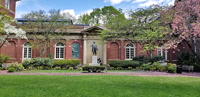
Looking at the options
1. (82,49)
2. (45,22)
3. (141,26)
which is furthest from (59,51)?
(141,26)

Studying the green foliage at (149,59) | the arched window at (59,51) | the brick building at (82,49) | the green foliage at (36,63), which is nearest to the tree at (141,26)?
the green foliage at (149,59)

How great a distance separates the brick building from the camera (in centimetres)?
2469

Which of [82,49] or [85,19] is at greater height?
[85,19]

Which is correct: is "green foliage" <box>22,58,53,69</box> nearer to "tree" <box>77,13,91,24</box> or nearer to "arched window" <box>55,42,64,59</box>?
"arched window" <box>55,42,64,59</box>

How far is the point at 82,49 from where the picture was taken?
82.9ft

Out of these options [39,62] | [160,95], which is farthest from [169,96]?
[39,62]

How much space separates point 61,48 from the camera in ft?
83.4

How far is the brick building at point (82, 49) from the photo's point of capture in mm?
24688

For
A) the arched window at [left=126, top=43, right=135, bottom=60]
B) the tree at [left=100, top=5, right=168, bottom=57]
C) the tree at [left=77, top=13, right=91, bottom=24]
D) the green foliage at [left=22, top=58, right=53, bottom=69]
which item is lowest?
the green foliage at [left=22, top=58, right=53, bottom=69]

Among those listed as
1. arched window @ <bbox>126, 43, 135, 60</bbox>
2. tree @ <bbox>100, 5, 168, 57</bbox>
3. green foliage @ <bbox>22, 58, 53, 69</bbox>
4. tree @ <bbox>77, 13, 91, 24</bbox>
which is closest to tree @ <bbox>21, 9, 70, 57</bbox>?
green foliage @ <bbox>22, 58, 53, 69</bbox>

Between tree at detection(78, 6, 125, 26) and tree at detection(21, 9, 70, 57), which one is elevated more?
tree at detection(78, 6, 125, 26)

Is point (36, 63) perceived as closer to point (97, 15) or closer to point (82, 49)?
point (82, 49)

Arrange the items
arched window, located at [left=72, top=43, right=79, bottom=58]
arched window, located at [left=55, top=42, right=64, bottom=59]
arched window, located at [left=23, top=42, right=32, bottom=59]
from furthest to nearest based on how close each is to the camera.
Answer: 1. arched window, located at [left=72, top=43, right=79, bottom=58]
2. arched window, located at [left=55, top=42, right=64, bottom=59]
3. arched window, located at [left=23, top=42, right=32, bottom=59]

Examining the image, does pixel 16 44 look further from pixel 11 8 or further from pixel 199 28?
pixel 199 28
